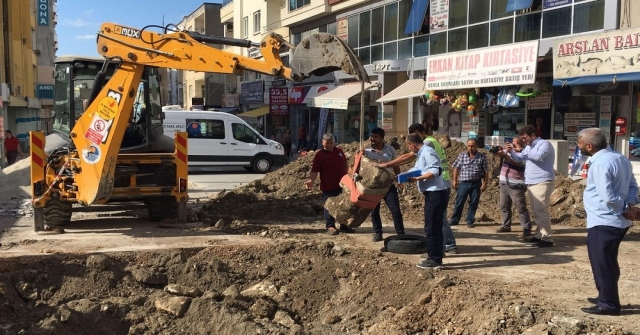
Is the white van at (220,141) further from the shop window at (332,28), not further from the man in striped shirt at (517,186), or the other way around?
the man in striped shirt at (517,186)

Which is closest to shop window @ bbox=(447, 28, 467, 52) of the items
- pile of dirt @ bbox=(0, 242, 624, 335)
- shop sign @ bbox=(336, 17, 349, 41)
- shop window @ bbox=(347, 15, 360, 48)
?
shop window @ bbox=(347, 15, 360, 48)

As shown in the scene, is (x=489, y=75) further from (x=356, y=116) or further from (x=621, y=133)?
(x=356, y=116)

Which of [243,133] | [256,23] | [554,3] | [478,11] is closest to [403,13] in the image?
[478,11]

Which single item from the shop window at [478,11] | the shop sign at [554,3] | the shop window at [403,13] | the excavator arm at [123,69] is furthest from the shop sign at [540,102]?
the excavator arm at [123,69]

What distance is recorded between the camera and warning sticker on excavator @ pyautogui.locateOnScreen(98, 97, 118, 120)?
8.18m

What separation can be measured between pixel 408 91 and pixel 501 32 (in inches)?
175

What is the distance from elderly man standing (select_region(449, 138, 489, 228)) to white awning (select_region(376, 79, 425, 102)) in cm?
1127

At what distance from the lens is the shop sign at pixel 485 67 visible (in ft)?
53.8

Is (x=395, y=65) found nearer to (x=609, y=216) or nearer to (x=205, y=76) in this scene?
(x=609, y=216)

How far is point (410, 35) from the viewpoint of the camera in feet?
75.4

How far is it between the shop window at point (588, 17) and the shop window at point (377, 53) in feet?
33.8

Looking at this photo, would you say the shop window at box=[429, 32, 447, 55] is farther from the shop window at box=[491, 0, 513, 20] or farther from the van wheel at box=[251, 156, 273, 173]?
the van wheel at box=[251, 156, 273, 173]

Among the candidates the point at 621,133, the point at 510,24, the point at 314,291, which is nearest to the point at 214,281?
the point at 314,291

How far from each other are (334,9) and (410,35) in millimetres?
6955
